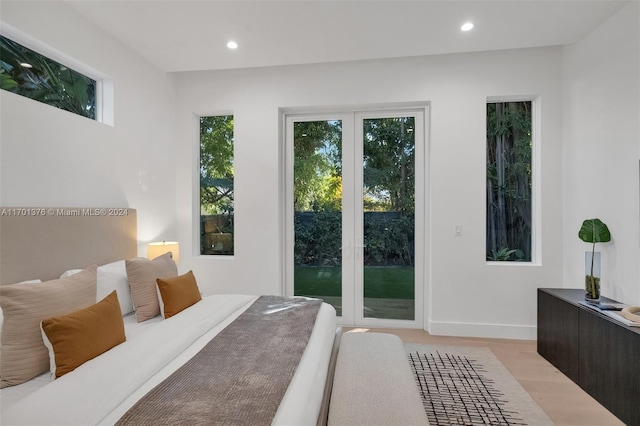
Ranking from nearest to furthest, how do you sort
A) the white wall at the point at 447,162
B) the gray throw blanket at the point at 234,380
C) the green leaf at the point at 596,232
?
the gray throw blanket at the point at 234,380 → the green leaf at the point at 596,232 → the white wall at the point at 447,162

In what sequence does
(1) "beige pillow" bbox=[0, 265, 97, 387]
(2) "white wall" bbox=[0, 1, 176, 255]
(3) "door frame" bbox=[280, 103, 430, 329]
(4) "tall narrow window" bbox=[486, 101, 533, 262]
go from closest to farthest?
(1) "beige pillow" bbox=[0, 265, 97, 387]
(2) "white wall" bbox=[0, 1, 176, 255]
(4) "tall narrow window" bbox=[486, 101, 533, 262]
(3) "door frame" bbox=[280, 103, 430, 329]

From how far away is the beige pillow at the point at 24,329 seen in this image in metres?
1.33

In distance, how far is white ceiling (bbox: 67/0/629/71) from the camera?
2.32 m

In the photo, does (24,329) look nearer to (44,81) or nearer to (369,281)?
(44,81)

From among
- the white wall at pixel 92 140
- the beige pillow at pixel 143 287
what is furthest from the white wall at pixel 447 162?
the beige pillow at pixel 143 287

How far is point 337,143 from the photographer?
140 inches

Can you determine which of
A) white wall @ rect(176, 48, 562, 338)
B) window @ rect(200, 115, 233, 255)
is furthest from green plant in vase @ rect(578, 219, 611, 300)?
window @ rect(200, 115, 233, 255)

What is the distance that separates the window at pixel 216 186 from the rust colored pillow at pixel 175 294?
147cm

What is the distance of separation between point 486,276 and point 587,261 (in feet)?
2.80

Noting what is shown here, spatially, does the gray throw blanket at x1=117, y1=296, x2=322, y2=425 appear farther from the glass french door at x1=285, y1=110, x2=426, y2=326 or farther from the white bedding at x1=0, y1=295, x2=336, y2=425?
the glass french door at x1=285, y1=110, x2=426, y2=326

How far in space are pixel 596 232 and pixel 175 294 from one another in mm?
3219

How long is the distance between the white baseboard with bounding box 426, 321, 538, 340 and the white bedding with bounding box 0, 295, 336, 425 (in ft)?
5.97

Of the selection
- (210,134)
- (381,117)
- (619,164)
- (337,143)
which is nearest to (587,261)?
(619,164)

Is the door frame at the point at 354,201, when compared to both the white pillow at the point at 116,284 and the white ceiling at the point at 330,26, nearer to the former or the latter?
the white ceiling at the point at 330,26
